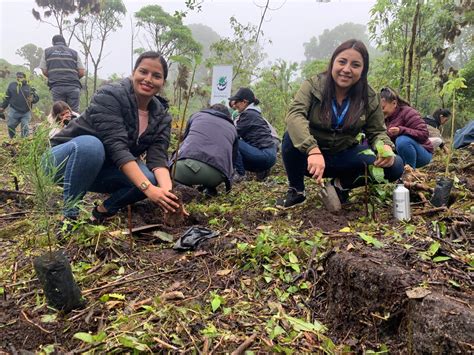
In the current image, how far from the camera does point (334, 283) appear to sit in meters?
1.51

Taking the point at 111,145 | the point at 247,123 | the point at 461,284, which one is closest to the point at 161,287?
the point at 111,145

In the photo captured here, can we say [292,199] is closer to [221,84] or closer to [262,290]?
[262,290]

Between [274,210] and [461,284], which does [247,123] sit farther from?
[461,284]

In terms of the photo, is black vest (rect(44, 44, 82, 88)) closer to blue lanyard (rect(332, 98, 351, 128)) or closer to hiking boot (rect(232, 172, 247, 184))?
hiking boot (rect(232, 172, 247, 184))

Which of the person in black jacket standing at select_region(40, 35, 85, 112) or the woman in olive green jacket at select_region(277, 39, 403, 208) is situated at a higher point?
the person in black jacket standing at select_region(40, 35, 85, 112)

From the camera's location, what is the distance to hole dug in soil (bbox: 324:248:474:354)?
1094mm

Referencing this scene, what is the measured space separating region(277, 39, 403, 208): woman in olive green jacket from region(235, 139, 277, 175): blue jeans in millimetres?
1397

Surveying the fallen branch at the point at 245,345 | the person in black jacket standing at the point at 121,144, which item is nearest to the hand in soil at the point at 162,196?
the person in black jacket standing at the point at 121,144

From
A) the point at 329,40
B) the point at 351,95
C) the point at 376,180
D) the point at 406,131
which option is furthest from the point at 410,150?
the point at 329,40

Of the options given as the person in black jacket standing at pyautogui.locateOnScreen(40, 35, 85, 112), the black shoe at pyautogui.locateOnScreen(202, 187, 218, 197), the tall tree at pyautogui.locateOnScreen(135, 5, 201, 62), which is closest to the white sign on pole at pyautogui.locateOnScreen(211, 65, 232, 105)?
the person in black jacket standing at pyautogui.locateOnScreen(40, 35, 85, 112)

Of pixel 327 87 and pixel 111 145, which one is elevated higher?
pixel 327 87

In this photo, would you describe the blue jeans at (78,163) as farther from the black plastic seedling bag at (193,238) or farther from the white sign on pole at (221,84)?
the white sign on pole at (221,84)

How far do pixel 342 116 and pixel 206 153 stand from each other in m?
1.20

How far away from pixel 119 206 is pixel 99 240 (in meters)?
0.59
